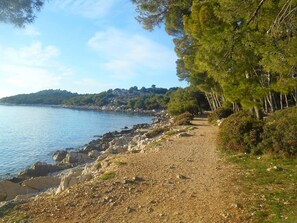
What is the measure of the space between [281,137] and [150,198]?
6491 millimetres

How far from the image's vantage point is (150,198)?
8.61m

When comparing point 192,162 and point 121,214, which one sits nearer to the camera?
point 121,214

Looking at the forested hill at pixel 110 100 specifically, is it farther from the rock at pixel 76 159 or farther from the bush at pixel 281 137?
the bush at pixel 281 137

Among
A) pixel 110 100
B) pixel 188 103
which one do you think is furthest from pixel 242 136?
pixel 110 100

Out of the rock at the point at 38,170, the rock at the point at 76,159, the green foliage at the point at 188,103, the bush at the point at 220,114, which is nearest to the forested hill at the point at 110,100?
the green foliage at the point at 188,103

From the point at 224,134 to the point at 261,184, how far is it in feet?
21.0

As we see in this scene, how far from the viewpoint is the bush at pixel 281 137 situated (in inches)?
469

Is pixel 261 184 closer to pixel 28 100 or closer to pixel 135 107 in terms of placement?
pixel 135 107

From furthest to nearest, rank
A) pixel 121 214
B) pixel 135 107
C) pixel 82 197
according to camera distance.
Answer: pixel 135 107 < pixel 82 197 < pixel 121 214

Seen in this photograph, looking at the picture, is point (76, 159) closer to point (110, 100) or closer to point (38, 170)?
point (38, 170)

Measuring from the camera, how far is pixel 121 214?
7.71m

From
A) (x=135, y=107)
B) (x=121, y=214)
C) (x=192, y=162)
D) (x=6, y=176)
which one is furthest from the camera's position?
(x=135, y=107)

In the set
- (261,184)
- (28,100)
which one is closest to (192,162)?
(261,184)

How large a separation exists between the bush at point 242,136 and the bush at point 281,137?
49 cm
